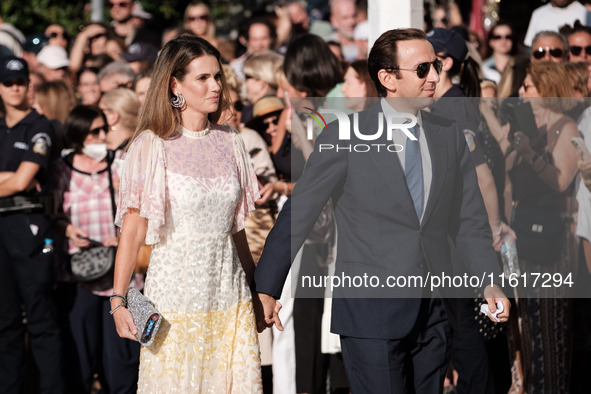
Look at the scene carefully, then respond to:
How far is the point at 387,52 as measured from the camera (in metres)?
4.60

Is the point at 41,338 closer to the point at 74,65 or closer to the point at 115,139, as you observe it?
the point at 115,139

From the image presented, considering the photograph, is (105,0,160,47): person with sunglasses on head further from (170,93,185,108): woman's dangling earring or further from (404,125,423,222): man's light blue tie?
(404,125,423,222): man's light blue tie

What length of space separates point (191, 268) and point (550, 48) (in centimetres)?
418

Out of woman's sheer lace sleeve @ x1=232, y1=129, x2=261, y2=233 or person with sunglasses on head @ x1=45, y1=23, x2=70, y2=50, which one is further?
person with sunglasses on head @ x1=45, y1=23, x2=70, y2=50

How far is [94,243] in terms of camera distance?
6695 mm

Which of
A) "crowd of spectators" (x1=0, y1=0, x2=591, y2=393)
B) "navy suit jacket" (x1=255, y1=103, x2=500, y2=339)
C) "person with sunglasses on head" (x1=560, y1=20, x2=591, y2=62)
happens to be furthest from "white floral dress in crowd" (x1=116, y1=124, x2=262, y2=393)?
"person with sunglasses on head" (x1=560, y1=20, x2=591, y2=62)

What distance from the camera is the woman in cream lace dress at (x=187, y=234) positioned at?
4398mm

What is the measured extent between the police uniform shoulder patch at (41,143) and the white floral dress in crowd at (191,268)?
233 cm

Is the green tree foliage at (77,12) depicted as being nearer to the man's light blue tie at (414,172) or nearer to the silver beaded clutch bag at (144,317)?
the man's light blue tie at (414,172)

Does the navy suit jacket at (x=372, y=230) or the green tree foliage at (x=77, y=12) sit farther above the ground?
the green tree foliage at (x=77, y=12)

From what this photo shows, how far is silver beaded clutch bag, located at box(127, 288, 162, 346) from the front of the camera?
424cm

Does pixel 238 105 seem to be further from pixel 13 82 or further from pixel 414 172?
pixel 414 172

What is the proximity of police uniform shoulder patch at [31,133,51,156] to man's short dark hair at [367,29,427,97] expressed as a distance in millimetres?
2871

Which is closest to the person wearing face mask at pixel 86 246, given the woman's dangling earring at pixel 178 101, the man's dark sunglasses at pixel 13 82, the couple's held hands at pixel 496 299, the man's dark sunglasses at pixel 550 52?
the man's dark sunglasses at pixel 13 82
